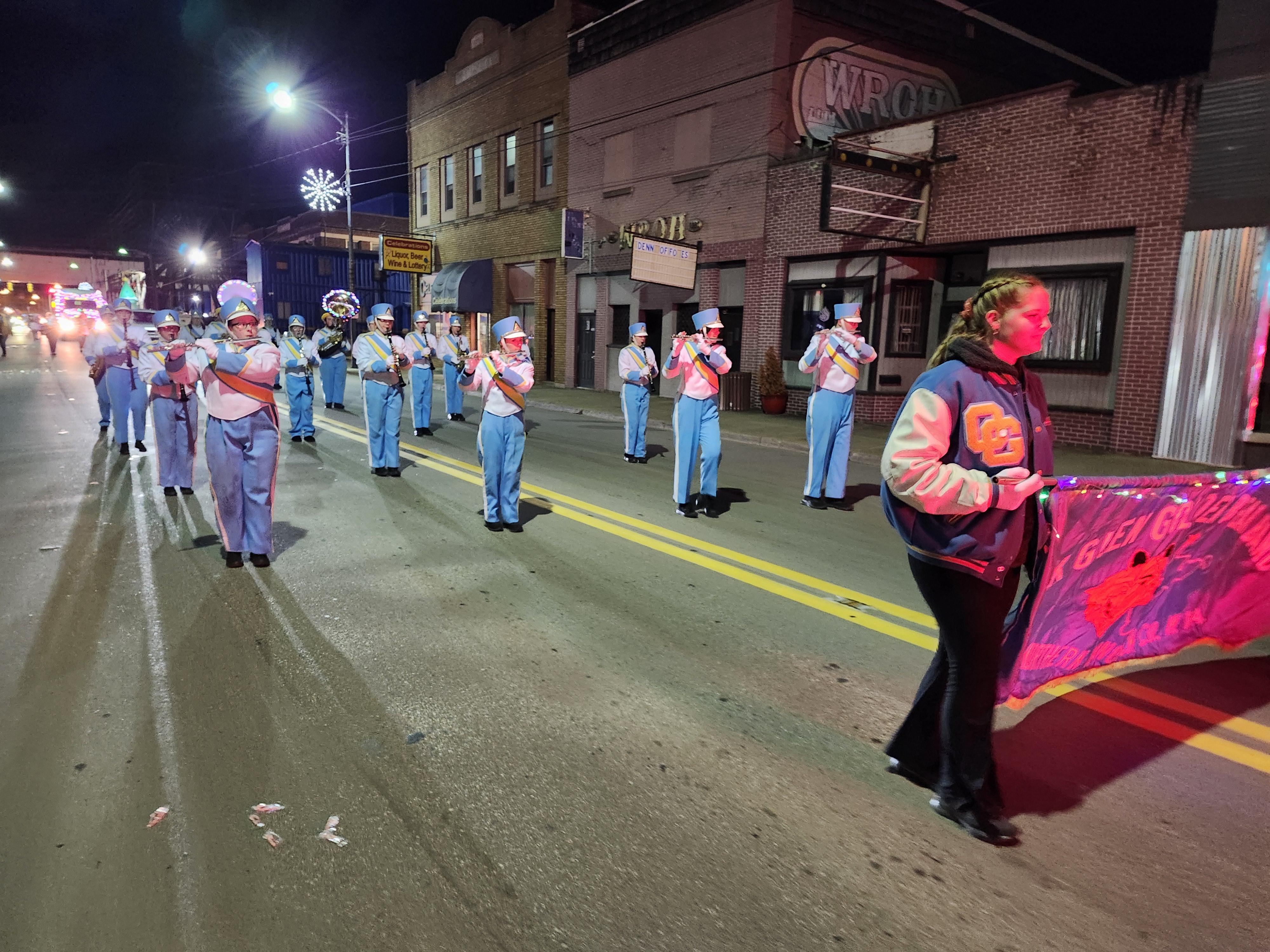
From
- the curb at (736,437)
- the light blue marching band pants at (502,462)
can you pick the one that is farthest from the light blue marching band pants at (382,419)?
the curb at (736,437)

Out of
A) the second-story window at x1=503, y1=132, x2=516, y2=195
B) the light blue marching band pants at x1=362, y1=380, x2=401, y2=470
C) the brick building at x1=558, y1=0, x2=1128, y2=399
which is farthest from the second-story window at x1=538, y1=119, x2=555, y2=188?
the light blue marching band pants at x1=362, y1=380, x2=401, y2=470

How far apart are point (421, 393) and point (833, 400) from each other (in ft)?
29.6

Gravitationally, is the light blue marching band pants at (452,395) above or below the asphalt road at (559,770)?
above

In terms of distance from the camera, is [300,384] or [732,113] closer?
[300,384]

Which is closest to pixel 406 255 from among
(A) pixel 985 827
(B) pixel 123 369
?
(B) pixel 123 369

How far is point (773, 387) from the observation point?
17.8 meters

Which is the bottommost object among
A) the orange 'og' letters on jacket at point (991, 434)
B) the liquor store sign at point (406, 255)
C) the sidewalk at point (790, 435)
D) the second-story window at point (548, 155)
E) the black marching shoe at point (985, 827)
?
the black marching shoe at point (985, 827)

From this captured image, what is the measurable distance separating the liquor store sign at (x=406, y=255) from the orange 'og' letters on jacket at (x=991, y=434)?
30.2 meters

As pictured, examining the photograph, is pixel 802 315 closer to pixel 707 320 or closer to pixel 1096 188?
pixel 1096 188

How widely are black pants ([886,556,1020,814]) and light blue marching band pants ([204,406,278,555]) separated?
4861 mm

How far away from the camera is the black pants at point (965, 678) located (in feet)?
8.86

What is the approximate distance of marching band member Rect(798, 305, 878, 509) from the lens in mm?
8211

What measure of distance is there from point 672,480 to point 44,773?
7.53 metres

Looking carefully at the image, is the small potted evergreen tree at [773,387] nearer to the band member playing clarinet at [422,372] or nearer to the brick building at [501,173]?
the band member playing clarinet at [422,372]
